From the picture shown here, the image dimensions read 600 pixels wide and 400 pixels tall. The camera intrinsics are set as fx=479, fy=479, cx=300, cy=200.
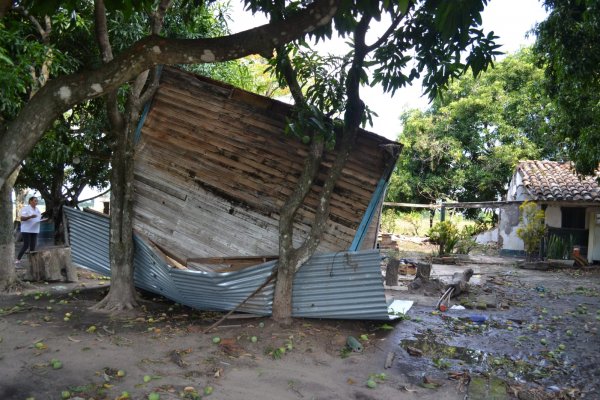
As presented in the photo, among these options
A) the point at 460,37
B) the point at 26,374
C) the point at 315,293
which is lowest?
the point at 26,374

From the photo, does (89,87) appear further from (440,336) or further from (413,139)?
(413,139)

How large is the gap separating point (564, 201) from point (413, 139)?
410 inches

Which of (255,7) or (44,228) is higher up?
(255,7)

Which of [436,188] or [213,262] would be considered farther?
[436,188]

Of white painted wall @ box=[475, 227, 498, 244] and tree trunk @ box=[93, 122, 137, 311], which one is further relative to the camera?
white painted wall @ box=[475, 227, 498, 244]

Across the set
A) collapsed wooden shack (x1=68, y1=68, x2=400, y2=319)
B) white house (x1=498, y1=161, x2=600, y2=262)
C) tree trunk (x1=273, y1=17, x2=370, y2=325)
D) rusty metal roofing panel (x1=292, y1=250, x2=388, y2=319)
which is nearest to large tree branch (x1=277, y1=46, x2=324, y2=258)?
tree trunk (x1=273, y1=17, x2=370, y2=325)

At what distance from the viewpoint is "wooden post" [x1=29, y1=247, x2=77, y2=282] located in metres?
8.97

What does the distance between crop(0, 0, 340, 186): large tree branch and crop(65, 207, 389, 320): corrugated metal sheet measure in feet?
10.1

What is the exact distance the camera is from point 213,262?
21.4ft

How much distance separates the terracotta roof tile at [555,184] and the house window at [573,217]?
0.91 metres

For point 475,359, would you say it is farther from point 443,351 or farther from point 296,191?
point 296,191

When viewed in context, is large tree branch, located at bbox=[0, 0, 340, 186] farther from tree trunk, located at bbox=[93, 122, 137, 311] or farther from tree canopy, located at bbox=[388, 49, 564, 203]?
tree canopy, located at bbox=[388, 49, 564, 203]

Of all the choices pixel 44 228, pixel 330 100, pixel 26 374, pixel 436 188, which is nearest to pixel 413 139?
pixel 436 188

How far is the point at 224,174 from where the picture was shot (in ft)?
21.5
